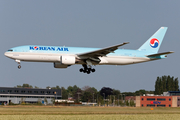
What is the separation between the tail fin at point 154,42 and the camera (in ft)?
177

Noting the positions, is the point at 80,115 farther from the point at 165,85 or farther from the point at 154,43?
the point at 165,85

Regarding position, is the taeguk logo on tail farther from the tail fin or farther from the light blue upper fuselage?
the light blue upper fuselage

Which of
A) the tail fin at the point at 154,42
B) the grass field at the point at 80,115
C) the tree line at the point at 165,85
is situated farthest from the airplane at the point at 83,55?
the tree line at the point at 165,85

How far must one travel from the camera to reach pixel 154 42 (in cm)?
5503

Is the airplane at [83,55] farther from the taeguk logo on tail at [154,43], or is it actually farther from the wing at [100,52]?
the taeguk logo on tail at [154,43]

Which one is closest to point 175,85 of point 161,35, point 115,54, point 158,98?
point 158,98

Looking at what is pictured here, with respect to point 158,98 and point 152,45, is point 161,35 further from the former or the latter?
point 158,98

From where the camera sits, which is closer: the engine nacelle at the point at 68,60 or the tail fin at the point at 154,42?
the engine nacelle at the point at 68,60

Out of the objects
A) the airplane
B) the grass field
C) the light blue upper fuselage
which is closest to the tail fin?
the airplane

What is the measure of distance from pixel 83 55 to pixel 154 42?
15.6 metres

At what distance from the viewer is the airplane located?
4506 cm

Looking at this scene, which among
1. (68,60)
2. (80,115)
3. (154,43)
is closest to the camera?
(80,115)

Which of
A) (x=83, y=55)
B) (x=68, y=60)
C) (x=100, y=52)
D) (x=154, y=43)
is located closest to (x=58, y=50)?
(x=68, y=60)

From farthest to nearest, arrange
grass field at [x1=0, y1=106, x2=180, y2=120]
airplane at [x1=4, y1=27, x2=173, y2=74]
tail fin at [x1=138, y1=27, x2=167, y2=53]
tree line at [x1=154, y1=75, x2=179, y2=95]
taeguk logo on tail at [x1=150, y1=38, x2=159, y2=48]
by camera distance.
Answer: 1. tree line at [x1=154, y1=75, x2=179, y2=95]
2. taeguk logo on tail at [x1=150, y1=38, x2=159, y2=48]
3. tail fin at [x1=138, y1=27, x2=167, y2=53]
4. airplane at [x1=4, y1=27, x2=173, y2=74]
5. grass field at [x1=0, y1=106, x2=180, y2=120]
